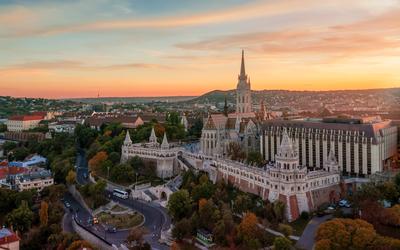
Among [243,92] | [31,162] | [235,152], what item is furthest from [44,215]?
[243,92]

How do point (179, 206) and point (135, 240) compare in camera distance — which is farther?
point (179, 206)

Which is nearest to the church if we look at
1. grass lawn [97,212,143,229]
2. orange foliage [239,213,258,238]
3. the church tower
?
the church tower

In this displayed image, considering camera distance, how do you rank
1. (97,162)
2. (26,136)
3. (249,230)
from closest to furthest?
(249,230)
(97,162)
(26,136)

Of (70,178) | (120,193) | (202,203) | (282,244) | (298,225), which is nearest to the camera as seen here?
(282,244)

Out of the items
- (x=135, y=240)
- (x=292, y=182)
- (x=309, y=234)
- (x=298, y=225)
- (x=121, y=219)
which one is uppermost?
(x=292, y=182)

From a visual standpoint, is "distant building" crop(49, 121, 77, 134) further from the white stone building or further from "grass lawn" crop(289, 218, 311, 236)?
"grass lawn" crop(289, 218, 311, 236)

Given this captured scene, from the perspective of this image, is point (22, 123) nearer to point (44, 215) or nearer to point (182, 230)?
point (44, 215)

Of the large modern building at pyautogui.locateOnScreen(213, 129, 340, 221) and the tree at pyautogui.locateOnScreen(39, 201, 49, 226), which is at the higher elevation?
the large modern building at pyautogui.locateOnScreen(213, 129, 340, 221)
